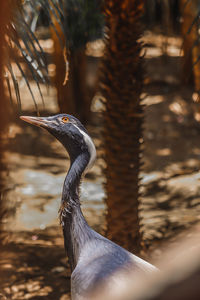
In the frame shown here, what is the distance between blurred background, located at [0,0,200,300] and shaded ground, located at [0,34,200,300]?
0.02 meters

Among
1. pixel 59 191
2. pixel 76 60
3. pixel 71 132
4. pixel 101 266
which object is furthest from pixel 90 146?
pixel 76 60

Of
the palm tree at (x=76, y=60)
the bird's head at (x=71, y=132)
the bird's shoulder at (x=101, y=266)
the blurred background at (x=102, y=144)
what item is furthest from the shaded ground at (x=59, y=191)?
the bird's shoulder at (x=101, y=266)

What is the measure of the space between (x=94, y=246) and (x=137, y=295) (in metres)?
2.86

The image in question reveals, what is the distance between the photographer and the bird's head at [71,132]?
3252 millimetres

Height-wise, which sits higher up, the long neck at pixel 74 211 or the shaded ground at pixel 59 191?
the long neck at pixel 74 211

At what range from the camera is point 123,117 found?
4531 mm

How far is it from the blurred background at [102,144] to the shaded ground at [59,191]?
2cm

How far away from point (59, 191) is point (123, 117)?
418 cm

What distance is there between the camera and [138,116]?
458 centimetres

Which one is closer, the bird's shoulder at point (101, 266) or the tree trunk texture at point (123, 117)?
the bird's shoulder at point (101, 266)

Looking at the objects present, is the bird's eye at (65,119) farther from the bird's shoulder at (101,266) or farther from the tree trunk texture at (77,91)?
the tree trunk texture at (77,91)

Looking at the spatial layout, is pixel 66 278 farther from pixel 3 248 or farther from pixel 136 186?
pixel 136 186

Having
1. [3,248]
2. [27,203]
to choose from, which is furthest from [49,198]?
[3,248]

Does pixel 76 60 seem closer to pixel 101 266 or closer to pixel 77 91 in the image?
pixel 77 91
